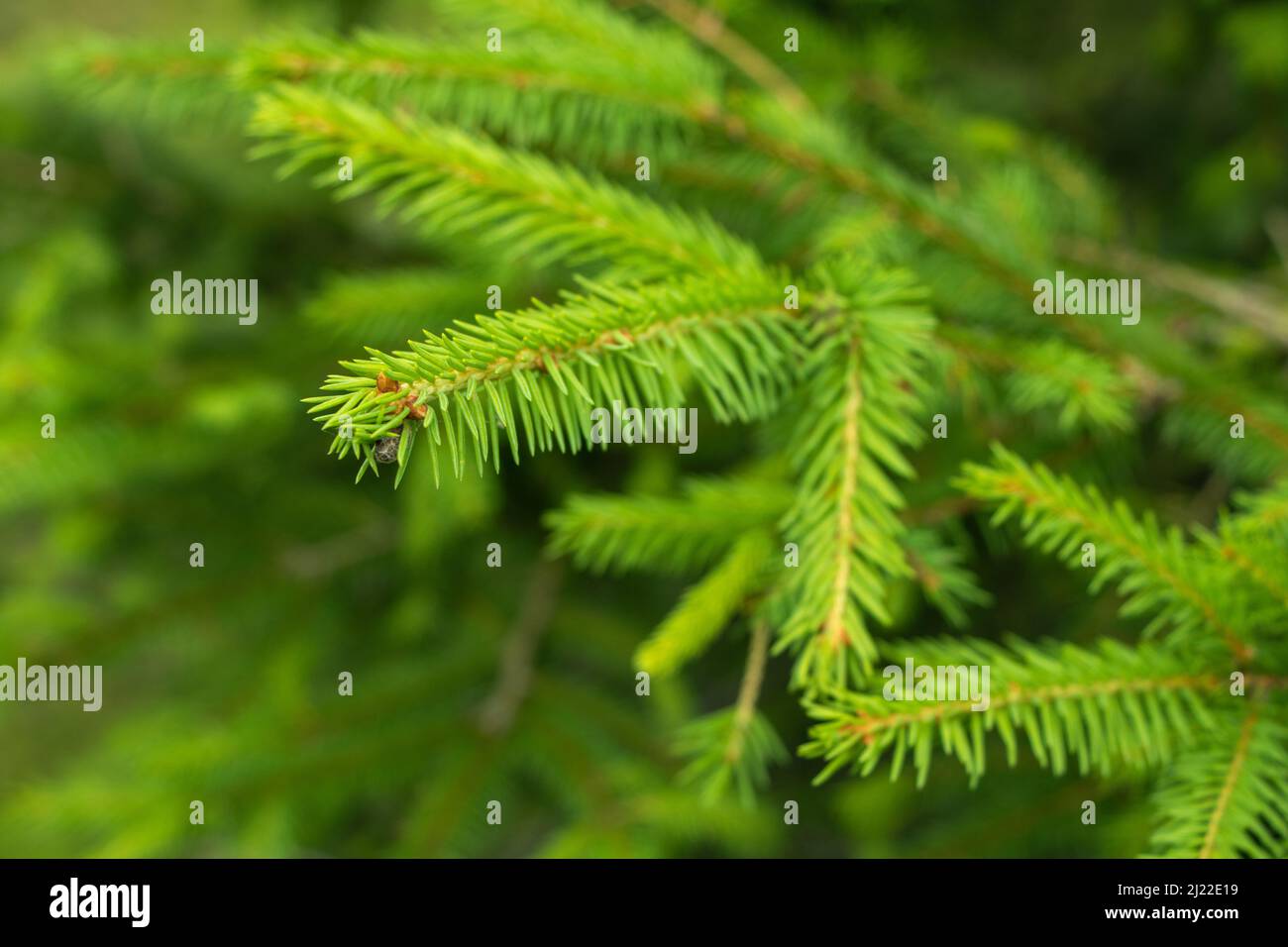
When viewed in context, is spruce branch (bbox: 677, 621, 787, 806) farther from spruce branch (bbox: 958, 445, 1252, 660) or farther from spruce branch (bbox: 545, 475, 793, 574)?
spruce branch (bbox: 958, 445, 1252, 660)

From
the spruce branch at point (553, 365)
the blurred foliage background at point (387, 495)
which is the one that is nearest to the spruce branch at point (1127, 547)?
the spruce branch at point (553, 365)

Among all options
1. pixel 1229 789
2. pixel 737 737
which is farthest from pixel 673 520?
pixel 1229 789

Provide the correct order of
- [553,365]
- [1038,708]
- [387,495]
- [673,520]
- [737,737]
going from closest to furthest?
[553,365] → [1038,708] → [737,737] → [673,520] → [387,495]

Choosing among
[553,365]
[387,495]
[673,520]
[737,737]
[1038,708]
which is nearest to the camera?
[553,365]

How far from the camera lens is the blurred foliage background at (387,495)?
1659mm

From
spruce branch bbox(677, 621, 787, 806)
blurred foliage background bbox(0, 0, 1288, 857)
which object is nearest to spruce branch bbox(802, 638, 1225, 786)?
spruce branch bbox(677, 621, 787, 806)

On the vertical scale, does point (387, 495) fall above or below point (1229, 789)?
above

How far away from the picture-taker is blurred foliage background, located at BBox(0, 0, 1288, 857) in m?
1.66

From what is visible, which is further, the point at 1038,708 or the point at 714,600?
the point at 714,600

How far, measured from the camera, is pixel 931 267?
125 centimetres

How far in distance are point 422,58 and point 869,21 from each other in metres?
1.23

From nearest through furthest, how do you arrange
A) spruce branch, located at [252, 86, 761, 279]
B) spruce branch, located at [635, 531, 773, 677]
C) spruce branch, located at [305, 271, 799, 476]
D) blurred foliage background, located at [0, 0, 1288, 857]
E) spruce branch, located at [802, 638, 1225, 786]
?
spruce branch, located at [305, 271, 799, 476] < spruce branch, located at [802, 638, 1225, 786] < spruce branch, located at [252, 86, 761, 279] < spruce branch, located at [635, 531, 773, 677] < blurred foliage background, located at [0, 0, 1288, 857]

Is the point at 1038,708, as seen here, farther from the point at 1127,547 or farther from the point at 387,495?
the point at 387,495

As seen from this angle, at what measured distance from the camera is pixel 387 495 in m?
2.15
